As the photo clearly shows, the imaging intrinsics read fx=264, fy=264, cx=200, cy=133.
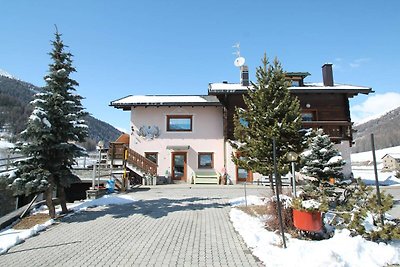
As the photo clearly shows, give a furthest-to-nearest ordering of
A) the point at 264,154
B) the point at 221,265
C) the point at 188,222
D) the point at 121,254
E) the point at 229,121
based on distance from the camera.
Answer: the point at 229,121, the point at 264,154, the point at 188,222, the point at 121,254, the point at 221,265

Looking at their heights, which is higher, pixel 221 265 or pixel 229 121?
pixel 229 121

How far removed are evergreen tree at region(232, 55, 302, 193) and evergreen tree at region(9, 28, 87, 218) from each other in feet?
21.7

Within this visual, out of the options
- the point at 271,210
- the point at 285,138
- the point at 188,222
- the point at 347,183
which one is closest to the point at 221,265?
the point at 271,210

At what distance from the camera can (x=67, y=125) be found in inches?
400

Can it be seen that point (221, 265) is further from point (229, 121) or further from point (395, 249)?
point (229, 121)

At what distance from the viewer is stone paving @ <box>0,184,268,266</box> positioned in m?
5.55

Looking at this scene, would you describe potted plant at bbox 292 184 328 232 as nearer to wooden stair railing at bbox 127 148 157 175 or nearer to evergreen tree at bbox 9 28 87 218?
evergreen tree at bbox 9 28 87 218

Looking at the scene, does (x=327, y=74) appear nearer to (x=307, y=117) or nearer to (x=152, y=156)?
(x=307, y=117)

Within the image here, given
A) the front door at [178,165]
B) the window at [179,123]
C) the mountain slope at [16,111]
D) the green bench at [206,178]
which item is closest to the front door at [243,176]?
the green bench at [206,178]

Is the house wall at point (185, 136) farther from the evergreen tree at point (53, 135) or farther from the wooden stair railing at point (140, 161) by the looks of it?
the evergreen tree at point (53, 135)

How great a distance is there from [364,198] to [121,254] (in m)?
5.81

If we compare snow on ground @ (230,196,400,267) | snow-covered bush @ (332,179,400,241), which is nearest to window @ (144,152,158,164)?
snow on ground @ (230,196,400,267)

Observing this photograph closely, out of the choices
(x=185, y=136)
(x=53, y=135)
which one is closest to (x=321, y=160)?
(x=53, y=135)

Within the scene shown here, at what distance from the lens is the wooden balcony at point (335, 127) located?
68.7 feet
